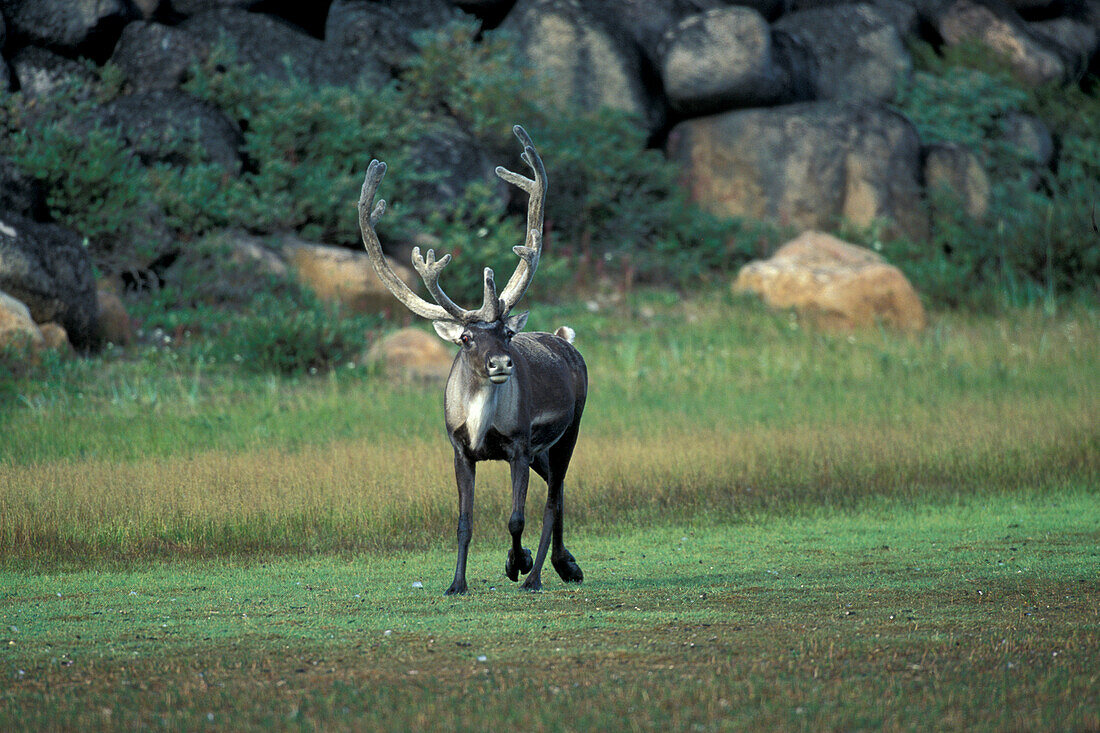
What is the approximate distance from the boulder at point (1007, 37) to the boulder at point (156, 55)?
17.4m

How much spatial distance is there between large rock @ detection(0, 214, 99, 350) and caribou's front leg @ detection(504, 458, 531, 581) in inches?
436

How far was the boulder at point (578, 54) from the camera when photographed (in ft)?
88.9

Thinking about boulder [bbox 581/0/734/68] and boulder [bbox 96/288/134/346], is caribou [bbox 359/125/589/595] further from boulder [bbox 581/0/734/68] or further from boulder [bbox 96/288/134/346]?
boulder [bbox 581/0/734/68]

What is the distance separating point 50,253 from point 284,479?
7.56 m

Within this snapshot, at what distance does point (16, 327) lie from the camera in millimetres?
16594

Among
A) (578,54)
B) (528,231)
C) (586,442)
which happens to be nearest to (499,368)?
(528,231)

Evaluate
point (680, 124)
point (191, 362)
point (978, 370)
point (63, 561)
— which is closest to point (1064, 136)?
point (680, 124)

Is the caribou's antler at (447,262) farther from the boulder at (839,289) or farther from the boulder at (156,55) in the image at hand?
the boulder at (156,55)

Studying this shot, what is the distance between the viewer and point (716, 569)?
32.2ft

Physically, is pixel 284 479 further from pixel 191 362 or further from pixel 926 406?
pixel 926 406

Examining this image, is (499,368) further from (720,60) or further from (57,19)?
(720,60)

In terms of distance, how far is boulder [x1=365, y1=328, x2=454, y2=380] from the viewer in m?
18.7

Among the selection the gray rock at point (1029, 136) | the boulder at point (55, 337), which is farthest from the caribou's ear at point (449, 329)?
the gray rock at point (1029, 136)

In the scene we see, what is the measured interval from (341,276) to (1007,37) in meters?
17.7
